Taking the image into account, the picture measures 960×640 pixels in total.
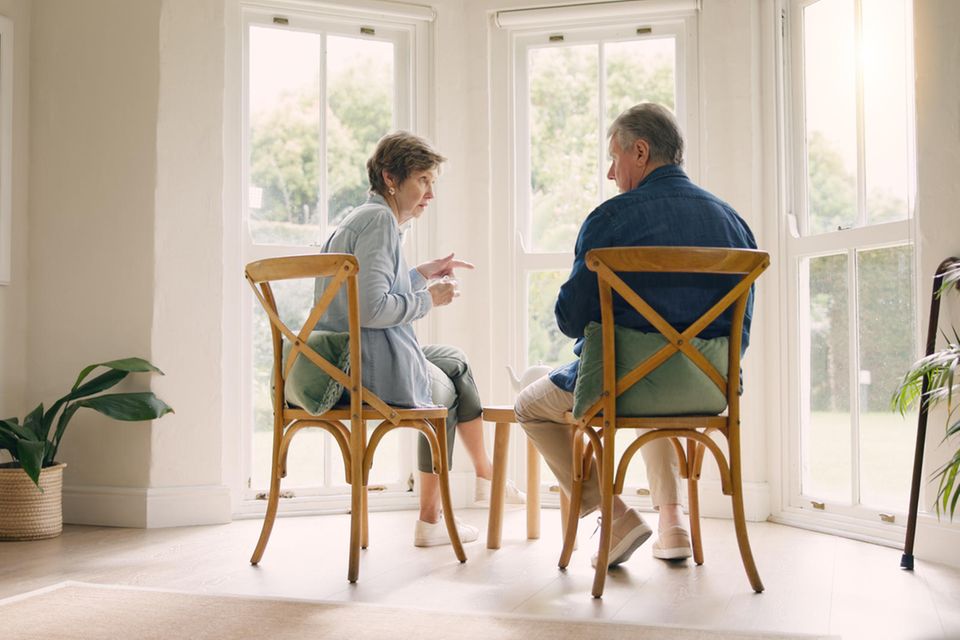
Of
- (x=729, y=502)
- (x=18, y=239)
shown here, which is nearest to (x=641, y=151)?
(x=729, y=502)

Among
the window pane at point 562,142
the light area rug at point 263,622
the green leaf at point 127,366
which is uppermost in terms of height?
the window pane at point 562,142

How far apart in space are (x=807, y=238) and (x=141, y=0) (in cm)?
265

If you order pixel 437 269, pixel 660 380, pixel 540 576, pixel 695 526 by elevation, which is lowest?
pixel 540 576

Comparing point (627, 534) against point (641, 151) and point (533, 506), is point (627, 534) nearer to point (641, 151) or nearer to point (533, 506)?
point (533, 506)

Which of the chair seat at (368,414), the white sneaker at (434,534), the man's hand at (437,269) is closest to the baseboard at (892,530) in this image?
the white sneaker at (434,534)

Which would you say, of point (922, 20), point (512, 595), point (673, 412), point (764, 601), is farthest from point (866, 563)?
point (922, 20)

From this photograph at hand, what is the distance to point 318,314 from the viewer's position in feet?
8.28

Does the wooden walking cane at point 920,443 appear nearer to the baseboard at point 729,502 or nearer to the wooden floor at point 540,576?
the wooden floor at point 540,576

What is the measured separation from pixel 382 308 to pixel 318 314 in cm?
20

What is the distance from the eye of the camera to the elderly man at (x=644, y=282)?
2375 millimetres

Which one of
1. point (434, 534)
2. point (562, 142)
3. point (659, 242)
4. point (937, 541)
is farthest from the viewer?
point (562, 142)

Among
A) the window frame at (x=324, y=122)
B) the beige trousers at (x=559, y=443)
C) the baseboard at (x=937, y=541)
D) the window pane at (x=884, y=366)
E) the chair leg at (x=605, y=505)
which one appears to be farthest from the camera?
the window frame at (x=324, y=122)

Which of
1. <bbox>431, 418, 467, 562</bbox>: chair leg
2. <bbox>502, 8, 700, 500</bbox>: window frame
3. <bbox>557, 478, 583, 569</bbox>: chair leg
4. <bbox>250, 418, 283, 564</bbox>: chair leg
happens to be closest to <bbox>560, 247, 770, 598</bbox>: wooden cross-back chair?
<bbox>557, 478, 583, 569</bbox>: chair leg

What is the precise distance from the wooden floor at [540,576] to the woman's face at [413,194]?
1061mm
